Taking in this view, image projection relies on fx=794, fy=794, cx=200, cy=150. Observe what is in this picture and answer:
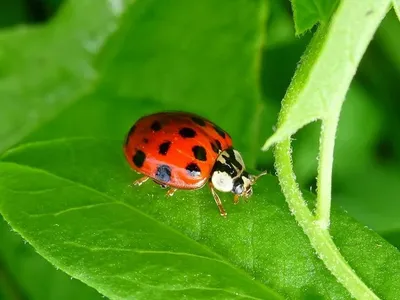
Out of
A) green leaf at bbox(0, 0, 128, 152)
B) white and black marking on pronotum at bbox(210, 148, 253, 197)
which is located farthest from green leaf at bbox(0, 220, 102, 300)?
white and black marking on pronotum at bbox(210, 148, 253, 197)

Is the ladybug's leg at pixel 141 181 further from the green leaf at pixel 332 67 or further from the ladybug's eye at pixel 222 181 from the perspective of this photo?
the green leaf at pixel 332 67

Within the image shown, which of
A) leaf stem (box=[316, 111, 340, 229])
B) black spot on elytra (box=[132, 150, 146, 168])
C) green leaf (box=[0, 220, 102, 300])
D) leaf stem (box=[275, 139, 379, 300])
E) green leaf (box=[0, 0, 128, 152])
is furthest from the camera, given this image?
green leaf (box=[0, 0, 128, 152])

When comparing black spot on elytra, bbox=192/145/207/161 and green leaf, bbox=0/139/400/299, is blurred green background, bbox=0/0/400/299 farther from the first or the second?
green leaf, bbox=0/139/400/299

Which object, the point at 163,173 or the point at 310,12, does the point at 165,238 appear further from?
the point at 310,12

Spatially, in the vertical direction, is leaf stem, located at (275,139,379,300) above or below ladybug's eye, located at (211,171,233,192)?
below

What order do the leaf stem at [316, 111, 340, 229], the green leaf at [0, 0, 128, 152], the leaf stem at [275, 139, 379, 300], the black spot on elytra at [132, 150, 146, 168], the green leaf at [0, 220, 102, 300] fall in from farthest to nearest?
the green leaf at [0, 0, 128, 152], the green leaf at [0, 220, 102, 300], the black spot on elytra at [132, 150, 146, 168], the leaf stem at [275, 139, 379, 300], the leaf stem at [316, 111, 340, 229]

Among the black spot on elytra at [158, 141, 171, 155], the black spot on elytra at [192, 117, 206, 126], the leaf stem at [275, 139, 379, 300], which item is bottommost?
the leaf stem at [275, 139, 379, 300]

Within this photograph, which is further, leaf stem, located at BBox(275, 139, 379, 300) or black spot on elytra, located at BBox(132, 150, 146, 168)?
black spot on elytra, located at BBox(132, 150, 146, 168)

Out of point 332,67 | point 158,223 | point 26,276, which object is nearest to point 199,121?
point 158,223
